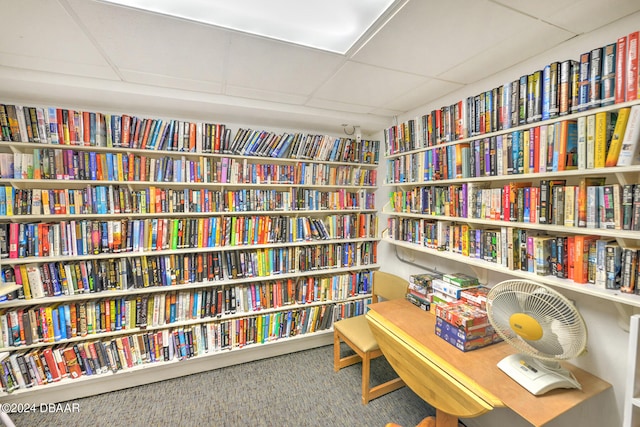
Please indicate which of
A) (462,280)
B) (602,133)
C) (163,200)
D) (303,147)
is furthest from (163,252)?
(602,133)

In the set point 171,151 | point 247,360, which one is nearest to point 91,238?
point 171,151

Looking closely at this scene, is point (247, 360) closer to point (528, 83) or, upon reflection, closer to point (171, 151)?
point (171, 151)

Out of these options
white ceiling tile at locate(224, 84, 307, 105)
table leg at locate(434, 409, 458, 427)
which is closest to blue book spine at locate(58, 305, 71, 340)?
white ceiling tile at locate(224, 84, 307, 105)

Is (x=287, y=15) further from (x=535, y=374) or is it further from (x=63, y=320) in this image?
(x=63, y=320)

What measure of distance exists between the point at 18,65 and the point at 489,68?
3007mm

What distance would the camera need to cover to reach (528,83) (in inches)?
54.6

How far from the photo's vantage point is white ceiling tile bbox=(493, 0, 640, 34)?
1081 millimetres

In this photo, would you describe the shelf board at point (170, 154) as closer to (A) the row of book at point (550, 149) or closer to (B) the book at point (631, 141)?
(A) the row of book at point (550, 149)

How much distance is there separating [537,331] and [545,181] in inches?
29.6

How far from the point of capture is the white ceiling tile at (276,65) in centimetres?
142

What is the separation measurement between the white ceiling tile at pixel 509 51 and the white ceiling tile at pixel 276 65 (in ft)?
2.65

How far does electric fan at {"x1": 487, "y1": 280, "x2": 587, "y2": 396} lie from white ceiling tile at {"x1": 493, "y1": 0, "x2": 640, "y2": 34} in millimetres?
1221

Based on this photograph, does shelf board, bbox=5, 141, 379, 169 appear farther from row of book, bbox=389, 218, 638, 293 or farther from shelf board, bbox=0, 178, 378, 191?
row of book, bbox=389, 218, 638, 293

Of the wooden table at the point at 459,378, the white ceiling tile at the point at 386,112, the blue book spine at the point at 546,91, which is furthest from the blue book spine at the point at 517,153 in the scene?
the white ceiling tile at the point at 386,112
